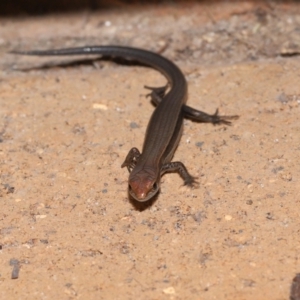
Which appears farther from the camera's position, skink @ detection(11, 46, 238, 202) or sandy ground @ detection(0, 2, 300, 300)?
skink @ detection(11, 46, 238, 202)

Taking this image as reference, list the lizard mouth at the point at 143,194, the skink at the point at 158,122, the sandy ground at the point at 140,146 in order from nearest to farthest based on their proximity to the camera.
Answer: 1. the sandy ground at the point at 140,146
2. the lizard mouth at the point at 143,194
3. the skink at the point at 158,122

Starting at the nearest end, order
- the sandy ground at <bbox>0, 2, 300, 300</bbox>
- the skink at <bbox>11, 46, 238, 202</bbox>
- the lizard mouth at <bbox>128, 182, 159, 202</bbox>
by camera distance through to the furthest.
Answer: the sandy ground at <bbox>0, 2, 300, 300</bbox> < the lizard mouth at <bbox>128, 182, 159, 202</bbox> < the skink at <bbox>11, 46, 238, 202</bbox>

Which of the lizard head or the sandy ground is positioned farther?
the lizard head

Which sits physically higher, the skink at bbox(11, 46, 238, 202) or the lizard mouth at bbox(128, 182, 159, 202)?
the skink at bbox(11, 46, 238, 202)

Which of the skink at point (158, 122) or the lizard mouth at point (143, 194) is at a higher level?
the skink at point (158, 122)

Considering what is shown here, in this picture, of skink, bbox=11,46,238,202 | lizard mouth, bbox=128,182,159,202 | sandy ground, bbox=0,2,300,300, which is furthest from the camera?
skink, bbox=11,46,238,202

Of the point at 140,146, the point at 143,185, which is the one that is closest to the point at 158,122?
the point at 140,146

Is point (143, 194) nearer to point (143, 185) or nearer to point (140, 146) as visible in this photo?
point (143, 185)
